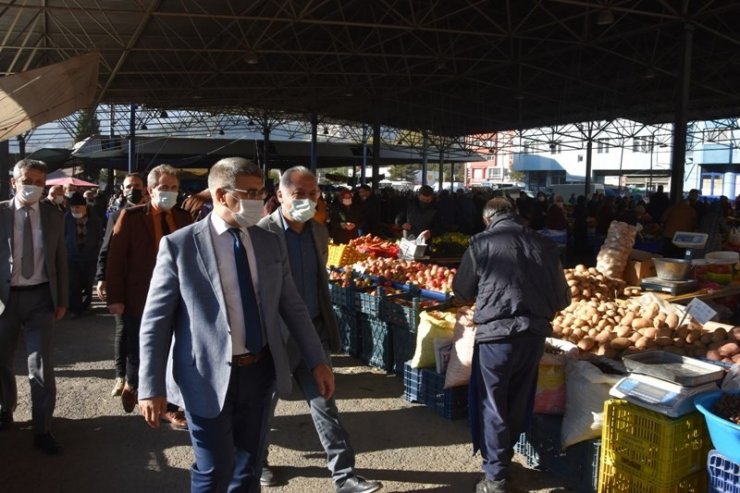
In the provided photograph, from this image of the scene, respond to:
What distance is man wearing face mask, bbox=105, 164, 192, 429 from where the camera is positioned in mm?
4078

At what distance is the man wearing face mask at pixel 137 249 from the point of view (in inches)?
161

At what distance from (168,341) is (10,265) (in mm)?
2010

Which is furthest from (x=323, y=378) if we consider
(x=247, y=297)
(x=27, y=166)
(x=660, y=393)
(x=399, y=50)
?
(x=399, y=50)

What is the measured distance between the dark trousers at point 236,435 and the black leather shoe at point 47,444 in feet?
6.16

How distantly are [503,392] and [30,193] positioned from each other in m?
3.03

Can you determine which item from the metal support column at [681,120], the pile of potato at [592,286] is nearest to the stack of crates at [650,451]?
the pile of potato at [592,286]

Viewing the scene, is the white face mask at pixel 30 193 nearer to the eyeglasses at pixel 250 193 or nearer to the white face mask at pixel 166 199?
the white face mask at pixel 166 199

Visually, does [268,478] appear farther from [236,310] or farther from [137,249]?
[137,249]

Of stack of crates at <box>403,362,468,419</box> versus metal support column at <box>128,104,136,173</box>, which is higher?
metal support column at <box>128,104,136,173</box>

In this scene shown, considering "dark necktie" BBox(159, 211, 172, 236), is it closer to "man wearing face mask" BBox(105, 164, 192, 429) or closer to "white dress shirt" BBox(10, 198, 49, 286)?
"man wearing face mask" BBox(105, 164, 192, 429)

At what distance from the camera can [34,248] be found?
377 cm

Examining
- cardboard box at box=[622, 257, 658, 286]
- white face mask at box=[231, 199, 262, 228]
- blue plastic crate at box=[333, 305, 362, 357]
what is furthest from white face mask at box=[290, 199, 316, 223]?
cardboard box at box=[622, 257, 658, 286]

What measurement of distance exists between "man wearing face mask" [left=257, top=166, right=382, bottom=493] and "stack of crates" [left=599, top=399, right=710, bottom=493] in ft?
3.98

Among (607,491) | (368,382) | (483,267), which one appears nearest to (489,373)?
(483,267)
